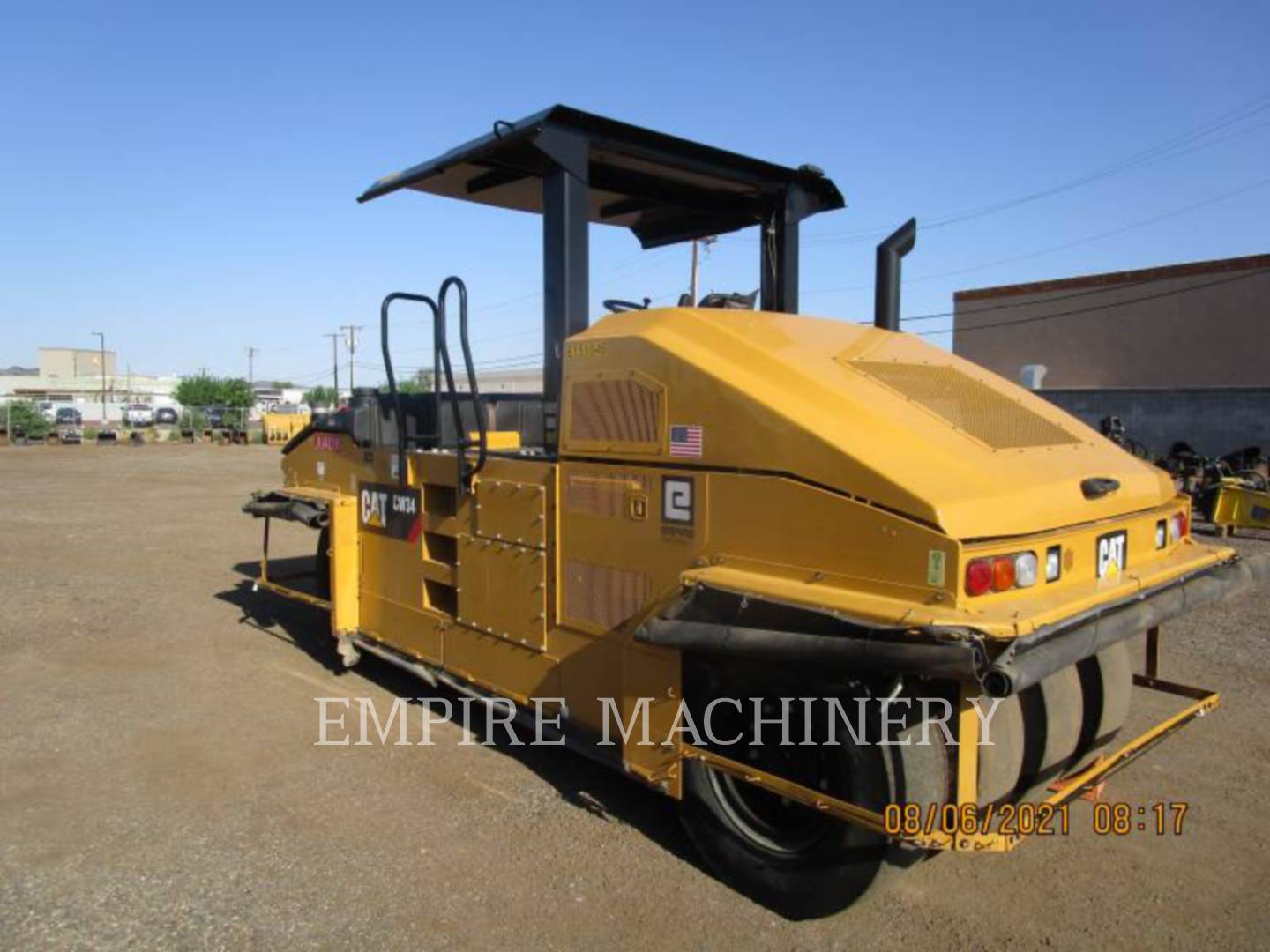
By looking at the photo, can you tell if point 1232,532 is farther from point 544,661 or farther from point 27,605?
point 27,605

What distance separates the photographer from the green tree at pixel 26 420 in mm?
35125

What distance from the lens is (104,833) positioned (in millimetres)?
3779

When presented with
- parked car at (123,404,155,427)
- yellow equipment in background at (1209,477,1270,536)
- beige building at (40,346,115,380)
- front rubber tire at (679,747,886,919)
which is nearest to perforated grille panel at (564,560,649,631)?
front rubber tire at (679,747,886,919)

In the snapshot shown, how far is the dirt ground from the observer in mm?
3090

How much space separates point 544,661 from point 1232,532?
1103cm

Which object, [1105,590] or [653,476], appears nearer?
[1105,590]

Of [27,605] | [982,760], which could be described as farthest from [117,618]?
[982,760]

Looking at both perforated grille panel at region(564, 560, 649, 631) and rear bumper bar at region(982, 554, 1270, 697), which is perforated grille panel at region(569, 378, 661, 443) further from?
rear bumper bar at region(982, 554, 1270, 697)

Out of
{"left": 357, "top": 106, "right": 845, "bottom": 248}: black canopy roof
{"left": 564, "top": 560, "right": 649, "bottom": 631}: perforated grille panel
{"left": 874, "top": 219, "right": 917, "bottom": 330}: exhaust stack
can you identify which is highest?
{"left": 357, "top": 106, "right": 845, "bottom": 248}: black canopy roof

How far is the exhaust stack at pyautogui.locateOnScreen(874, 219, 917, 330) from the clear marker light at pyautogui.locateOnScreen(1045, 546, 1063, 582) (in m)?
1.75

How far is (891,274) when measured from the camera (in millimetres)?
4395

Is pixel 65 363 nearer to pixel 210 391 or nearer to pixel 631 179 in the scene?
pixel 210 391

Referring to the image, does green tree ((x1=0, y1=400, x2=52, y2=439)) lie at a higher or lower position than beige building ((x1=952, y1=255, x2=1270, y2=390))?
lower

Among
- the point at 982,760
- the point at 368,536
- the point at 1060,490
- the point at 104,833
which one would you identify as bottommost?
the point at 104,833
